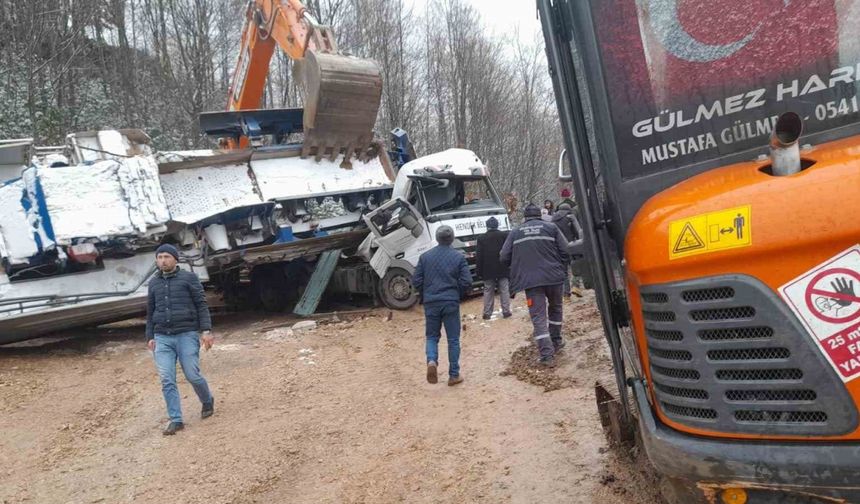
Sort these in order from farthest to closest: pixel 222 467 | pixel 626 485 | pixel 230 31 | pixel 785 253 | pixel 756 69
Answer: pixel 230 31
pixel 222 467
pixel 626 485
pixel 756 69
pixel 785 253

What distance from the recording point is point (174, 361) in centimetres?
604

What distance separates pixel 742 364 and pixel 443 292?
14.7 feet

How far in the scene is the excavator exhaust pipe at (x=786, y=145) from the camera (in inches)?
87.0

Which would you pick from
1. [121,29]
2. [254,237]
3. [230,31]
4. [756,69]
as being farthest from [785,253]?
[230,31]

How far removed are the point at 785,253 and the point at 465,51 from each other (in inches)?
1070

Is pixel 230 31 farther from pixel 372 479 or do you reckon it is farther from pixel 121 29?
pixel 372 479

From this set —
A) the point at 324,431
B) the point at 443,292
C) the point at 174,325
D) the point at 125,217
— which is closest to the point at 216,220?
the point at 125,217

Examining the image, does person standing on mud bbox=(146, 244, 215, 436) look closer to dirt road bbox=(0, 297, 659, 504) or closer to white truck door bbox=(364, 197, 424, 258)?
dirt road bbox=(0, 297, 659, 504)

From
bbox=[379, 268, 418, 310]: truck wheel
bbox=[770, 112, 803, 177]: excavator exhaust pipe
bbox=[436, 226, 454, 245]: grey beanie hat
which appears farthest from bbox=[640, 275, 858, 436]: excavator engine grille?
bbox=[379, 268, 418, 310]: truck wheel

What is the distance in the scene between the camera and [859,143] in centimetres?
228

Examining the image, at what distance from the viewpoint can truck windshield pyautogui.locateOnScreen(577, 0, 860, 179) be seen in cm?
244

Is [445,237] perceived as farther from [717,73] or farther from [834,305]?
[834,305]

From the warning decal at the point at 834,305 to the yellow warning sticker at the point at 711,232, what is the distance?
22 cm

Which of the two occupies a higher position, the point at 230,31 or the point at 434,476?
the point at 230,31
